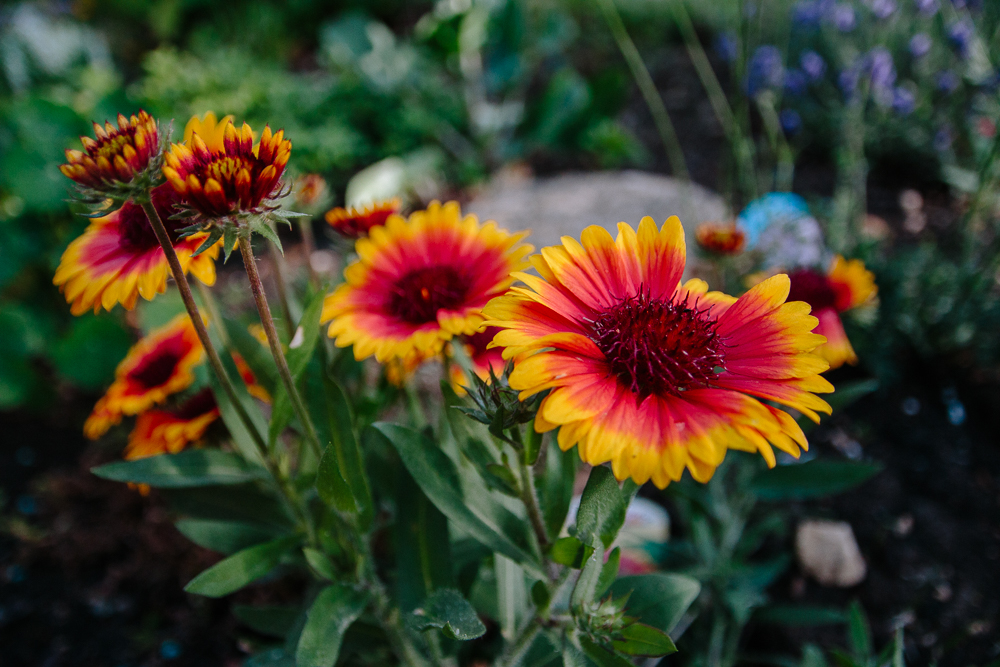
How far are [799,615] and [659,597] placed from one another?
618 millimetres

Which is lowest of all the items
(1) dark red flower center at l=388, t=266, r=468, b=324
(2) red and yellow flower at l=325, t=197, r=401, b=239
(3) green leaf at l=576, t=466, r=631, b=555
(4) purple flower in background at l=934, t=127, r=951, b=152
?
(3) green leaf at l=576, t=466, r=631, b=555

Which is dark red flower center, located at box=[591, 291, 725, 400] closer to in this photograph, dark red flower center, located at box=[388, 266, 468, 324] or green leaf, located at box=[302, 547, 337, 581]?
dark red flower center, located at box=[388, 266, 468, 324]

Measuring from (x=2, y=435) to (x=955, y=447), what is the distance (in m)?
3.26

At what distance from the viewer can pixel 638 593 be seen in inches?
37.4

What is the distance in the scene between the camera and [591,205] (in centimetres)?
267

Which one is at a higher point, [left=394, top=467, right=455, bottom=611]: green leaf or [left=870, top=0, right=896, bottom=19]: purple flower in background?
[left=870, top=0, right=896, bottom=19]: purple flower in background

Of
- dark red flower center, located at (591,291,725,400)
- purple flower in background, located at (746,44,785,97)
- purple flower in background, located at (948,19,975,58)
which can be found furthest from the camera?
purple flower in background, located at (746,44,785,97)

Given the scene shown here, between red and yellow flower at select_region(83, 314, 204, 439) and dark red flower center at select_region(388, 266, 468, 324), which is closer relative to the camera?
dark red flower center at select_region(388, 266, 468, 324)

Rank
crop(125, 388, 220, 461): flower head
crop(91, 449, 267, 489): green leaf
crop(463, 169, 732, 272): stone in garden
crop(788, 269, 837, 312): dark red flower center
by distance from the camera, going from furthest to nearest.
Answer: crop(463, 169, 732, 272): stone in garden
crop(788, 269, 837, 312): dark red flower center
crop(125, 388, 220, 461): flower head
crop(91, 449, 267, 489): green leaf

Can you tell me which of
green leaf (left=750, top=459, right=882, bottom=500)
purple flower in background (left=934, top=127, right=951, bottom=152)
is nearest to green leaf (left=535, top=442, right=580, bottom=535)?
green leaf (left=750, top=459, right=882, bottom=500)

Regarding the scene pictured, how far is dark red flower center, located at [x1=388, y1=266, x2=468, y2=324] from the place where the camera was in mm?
940

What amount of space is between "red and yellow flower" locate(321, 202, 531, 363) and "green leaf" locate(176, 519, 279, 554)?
40cm

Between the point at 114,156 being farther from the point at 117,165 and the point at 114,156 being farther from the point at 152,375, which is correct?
the point at 152,375

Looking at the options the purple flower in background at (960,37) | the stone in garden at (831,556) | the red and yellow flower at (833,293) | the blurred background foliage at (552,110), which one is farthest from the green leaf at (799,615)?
the purple flower in background at (960,37)
